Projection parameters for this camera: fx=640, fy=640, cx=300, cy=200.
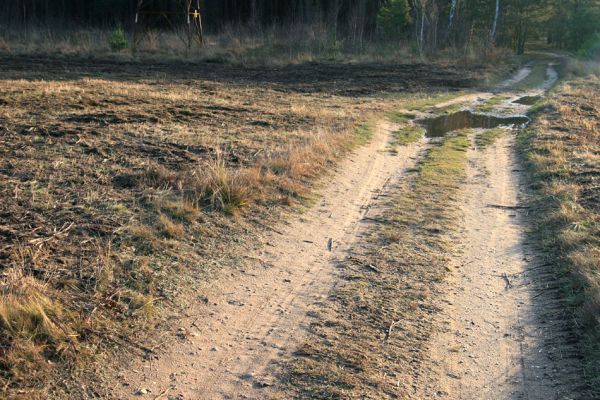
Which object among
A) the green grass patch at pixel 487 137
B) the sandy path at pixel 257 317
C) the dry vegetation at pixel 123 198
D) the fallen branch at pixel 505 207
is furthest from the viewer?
the green grass patch at pixel 487 137

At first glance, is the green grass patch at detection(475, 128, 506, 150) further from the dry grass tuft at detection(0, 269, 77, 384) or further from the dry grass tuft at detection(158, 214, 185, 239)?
the dry grass tuft at detection(0, 269, 77, 384)

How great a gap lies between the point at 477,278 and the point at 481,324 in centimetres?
103

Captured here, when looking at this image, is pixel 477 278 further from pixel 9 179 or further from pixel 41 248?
pixel 9 179

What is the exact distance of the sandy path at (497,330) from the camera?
4.70 meters

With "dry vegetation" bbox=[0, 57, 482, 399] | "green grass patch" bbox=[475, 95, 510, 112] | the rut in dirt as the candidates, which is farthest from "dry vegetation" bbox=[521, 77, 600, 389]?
"dry vegetation" bbox=[0, 57, 482, 399]

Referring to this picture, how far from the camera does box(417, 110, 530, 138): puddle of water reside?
1539 cm

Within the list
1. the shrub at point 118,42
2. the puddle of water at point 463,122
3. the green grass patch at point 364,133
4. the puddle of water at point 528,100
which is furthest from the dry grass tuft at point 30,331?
the shrub at point 118,42

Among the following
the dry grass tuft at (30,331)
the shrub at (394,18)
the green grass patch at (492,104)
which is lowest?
the dry grass tuft at (30,331)

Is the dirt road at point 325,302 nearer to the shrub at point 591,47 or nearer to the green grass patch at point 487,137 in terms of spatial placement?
the green grass patch at point 487,137

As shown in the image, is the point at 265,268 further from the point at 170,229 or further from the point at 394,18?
the point at 394,18

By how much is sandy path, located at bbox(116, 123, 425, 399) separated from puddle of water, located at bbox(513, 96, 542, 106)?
13.4 m

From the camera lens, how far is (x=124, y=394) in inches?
171

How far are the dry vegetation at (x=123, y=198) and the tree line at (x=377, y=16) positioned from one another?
22.7m

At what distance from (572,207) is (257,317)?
5021mm
